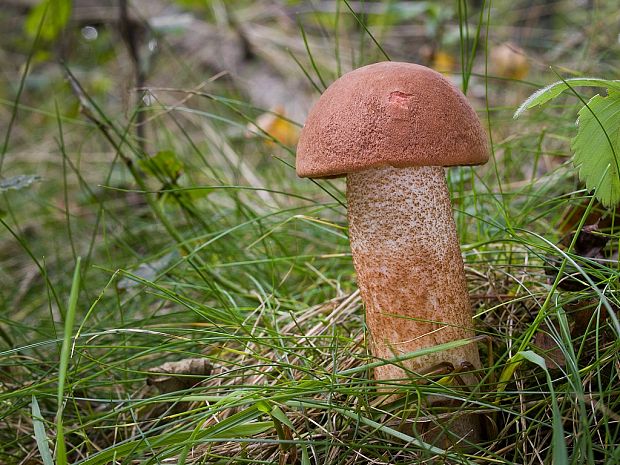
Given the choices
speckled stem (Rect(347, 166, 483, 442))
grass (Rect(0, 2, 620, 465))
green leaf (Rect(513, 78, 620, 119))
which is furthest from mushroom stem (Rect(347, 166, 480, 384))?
green leaf (Rect(513, 78, 620, 119))

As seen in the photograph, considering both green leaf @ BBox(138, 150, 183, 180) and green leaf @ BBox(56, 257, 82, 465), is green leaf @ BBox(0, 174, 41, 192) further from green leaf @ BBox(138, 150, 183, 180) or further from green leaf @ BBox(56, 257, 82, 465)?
green leaf @ BBox(56, 257, 82, 465)

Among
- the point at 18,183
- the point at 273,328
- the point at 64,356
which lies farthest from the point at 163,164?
the point at 64,356

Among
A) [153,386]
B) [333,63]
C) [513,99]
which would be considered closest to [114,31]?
[333,63]

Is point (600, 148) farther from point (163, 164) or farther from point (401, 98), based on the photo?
point (163, 164)

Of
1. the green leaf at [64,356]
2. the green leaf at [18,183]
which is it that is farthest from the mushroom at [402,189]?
the green leaf at [18,183]

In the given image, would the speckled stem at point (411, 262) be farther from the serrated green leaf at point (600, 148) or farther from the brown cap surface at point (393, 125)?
the serrated green leaf at point (600, 148)
